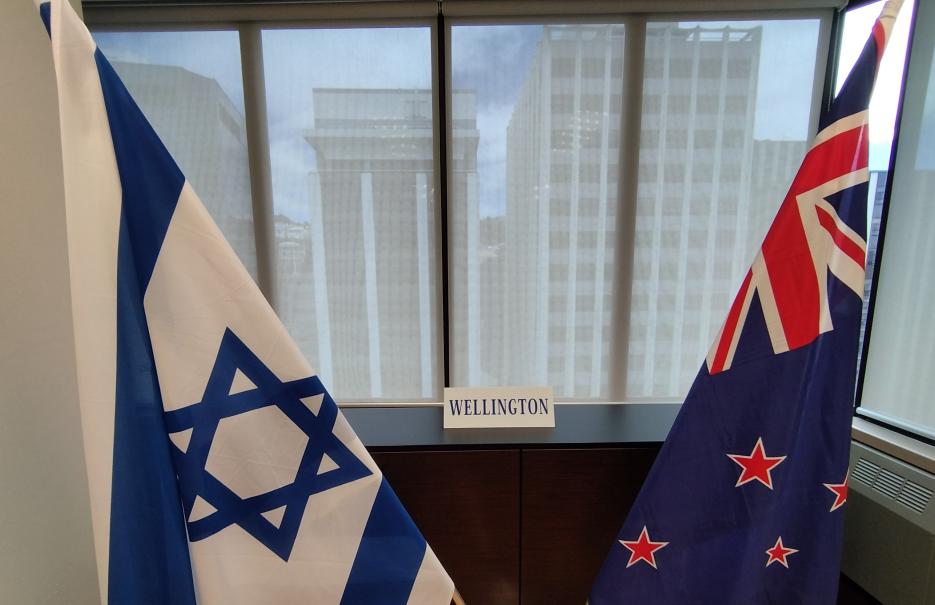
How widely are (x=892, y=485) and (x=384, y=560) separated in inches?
56.1

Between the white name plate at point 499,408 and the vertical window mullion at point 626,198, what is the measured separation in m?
0.73

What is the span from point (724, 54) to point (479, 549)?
7.21 feet

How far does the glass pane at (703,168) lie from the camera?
1.63 metres

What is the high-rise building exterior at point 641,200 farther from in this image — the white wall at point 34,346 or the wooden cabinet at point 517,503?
the white wall at point 34,346

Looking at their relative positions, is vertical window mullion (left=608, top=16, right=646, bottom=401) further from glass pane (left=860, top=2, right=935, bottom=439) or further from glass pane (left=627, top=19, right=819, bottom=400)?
glass pane (left=860, top=2, right=935, bottom=439)

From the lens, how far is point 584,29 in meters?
1.61

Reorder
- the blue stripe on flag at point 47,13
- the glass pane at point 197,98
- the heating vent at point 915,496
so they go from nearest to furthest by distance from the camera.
Answer: 1. the blue stripe on flag at point 47,13
2. the heating vent at point 915,496
3. the glass pane at point 197,98

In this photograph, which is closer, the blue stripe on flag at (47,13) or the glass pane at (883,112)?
the blue stripe on flag at (47,13)

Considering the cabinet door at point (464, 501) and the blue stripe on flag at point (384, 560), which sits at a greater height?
the blue stripe on flag at point (384, 560)

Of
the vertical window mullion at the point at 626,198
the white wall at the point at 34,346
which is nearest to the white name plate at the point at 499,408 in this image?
the vertical window mullion at the point at 626,198

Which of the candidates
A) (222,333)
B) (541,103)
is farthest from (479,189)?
(222,333)

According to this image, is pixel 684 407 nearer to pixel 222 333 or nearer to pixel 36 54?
pixel 222 333

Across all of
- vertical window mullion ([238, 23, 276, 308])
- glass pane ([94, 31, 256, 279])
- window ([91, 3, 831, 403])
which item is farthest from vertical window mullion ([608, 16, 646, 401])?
glass pane ([94, 31, 256, 279])

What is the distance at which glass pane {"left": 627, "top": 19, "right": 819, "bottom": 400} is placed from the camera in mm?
1627
